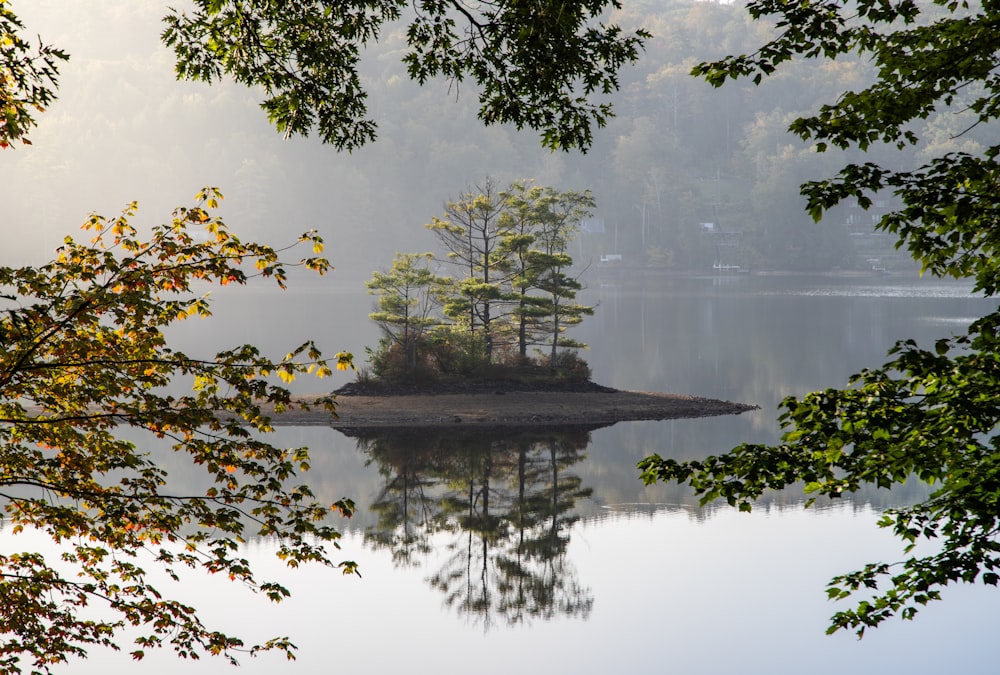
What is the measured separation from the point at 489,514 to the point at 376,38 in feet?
30.8

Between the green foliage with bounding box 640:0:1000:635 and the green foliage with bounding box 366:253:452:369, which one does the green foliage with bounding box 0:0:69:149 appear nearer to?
the green foliage with bounding box 640:0:1000:635

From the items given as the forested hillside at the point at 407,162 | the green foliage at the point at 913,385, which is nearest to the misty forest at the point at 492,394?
the green foliage at the point at 913,385

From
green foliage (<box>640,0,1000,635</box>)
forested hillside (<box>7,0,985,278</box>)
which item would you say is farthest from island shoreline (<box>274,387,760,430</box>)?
forested hillside (<box>7,0,985,278</box>)

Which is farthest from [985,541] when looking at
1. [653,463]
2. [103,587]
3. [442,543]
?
[442,543]

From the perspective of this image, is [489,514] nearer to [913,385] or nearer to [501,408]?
[501,408]

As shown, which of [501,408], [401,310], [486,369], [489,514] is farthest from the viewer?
[401,310]

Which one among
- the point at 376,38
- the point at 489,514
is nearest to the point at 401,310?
the point at 489,514

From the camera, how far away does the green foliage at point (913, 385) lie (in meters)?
6.36

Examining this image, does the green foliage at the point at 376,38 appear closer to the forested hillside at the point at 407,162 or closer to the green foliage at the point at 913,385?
the green foliage at the point at 913,385

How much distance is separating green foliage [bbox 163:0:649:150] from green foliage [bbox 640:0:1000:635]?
1774 mm

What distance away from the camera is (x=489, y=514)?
655 inches

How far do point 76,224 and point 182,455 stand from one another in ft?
289

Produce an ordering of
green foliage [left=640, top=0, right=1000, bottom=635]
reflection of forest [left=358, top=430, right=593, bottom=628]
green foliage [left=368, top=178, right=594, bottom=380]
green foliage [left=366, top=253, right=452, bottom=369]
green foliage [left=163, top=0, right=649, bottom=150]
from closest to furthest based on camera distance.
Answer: green foliage [left=640, top=0, right=1000, bottom=635]
green foliage [left=163, top=0, right=649, bottom=150]
reflection of forest [left=358, top=430, right=593, bottom=628]
green foliage [left=366, top=253, right=452, bottom=369]
green foliage [left=368, top=178, right=594, bottom=380]

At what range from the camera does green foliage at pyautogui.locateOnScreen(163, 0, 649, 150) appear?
872 cm
